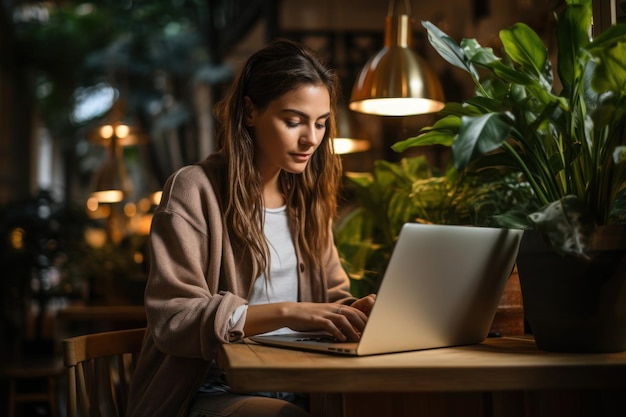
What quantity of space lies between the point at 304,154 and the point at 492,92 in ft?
1.58

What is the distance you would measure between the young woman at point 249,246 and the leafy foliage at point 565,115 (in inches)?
16.9

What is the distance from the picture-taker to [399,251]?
1395 millimetres

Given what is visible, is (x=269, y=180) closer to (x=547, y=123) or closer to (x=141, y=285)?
(x=547, y=123)

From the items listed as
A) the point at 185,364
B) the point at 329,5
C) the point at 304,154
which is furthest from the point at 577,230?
the point at 329,5

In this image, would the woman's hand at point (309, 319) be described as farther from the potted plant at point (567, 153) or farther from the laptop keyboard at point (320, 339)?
the potted plant at point (567, 153)

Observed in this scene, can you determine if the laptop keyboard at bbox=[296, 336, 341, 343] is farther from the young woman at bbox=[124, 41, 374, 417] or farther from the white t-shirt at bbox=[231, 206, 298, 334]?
the white t-shirt at bbox=[231, 206, 298, 334]

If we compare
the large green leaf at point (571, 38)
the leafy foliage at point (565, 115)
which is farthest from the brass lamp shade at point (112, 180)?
the large green leaf at point (571, 38)

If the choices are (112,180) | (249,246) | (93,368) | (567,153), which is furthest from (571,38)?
(112,180)

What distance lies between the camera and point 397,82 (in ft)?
9.59

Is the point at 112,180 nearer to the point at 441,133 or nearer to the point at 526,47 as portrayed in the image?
the point at 441,133

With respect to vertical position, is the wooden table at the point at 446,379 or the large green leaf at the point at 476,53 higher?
the large green leaf at the point at 476,53

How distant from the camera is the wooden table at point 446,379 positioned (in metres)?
1.30

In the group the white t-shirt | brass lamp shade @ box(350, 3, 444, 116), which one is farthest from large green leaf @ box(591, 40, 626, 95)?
brass lamp shade @ box(350, 3, 444, 116)

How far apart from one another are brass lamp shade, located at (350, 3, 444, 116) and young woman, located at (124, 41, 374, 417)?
70 cm
